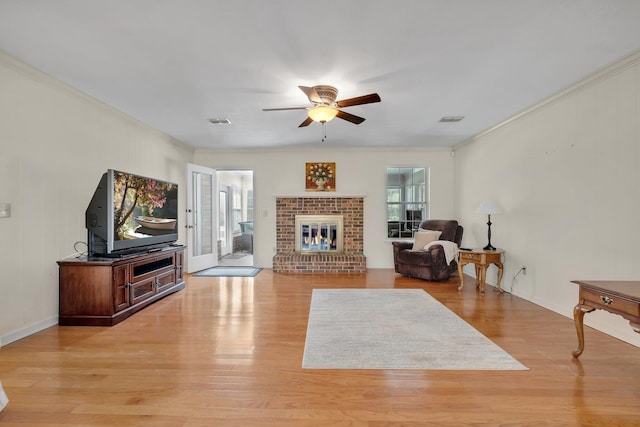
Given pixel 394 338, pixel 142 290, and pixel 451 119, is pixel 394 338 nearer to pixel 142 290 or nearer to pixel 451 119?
pixel 142 290

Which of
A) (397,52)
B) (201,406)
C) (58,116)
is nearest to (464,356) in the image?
(201,406)

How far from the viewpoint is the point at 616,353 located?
93.0 inches

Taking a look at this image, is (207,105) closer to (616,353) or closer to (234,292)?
(234,292)

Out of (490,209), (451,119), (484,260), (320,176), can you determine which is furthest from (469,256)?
(320,176)

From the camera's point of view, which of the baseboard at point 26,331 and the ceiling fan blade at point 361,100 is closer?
the baseboard at point 26,331

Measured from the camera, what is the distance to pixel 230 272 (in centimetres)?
559

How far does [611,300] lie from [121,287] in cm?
420

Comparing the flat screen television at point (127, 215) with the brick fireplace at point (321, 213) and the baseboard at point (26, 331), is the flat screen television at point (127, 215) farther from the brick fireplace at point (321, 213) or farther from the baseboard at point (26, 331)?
the brick fireplace at point (321, 213)

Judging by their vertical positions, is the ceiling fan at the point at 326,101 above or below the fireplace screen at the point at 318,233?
above

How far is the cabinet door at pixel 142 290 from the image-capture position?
3312 mm

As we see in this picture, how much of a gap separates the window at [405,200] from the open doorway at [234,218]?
3296 mm

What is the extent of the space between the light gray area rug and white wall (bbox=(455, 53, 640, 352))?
127 centimetres

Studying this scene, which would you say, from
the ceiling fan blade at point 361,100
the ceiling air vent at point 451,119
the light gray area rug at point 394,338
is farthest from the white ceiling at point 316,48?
the light gray area rug at point 394,338

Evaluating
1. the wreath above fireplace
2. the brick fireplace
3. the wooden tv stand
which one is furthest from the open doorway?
the wooden tv stand
